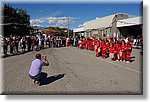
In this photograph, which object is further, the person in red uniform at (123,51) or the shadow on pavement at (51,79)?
the person in red uniform at (123,51)

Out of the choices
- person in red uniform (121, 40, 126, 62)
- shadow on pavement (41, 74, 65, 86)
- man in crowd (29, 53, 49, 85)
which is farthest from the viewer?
person in red uniform (121, 40, 126, 62)

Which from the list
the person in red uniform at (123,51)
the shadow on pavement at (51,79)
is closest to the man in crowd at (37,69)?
the shadow on pavement at (51,79)

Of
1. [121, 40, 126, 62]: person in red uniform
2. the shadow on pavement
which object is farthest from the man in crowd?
[121, 40, 126, 62]: person in red uniform

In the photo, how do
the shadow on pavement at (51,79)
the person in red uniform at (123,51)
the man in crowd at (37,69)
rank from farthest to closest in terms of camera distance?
the person in red uniform at (123,51), the shadow on pavement at (51,79), the man in crowd at (37,69)

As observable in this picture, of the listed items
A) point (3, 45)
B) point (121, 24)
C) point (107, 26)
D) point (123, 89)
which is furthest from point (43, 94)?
point (121, 24)

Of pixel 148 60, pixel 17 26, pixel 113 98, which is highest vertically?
pixel 17 26

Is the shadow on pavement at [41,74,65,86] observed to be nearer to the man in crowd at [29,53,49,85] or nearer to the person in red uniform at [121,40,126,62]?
the man in crowd at [29,53,49,85]

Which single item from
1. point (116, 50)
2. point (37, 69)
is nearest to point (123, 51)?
point (116, 50)

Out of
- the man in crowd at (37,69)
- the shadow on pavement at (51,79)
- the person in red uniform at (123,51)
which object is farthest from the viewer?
the person in red uniform at (123,51)

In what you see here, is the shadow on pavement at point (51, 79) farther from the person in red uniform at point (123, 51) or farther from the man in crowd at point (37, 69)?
the person in red uniform at point (123, 51)

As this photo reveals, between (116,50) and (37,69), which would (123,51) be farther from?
(37,69)

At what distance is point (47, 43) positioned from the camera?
24703 millimetres

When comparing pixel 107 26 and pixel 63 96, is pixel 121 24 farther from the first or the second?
pixel 63 96

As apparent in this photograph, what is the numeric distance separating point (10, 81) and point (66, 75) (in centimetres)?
203
